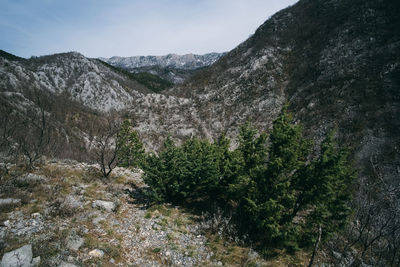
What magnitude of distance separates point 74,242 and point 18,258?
2233 millimetres

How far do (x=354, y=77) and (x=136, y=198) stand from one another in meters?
45.1

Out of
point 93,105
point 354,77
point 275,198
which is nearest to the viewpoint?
point 275,198

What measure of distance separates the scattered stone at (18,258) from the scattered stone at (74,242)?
4.63 feet

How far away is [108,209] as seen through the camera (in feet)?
42.4

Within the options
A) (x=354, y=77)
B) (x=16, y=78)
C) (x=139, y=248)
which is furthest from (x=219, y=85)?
(x=16, y=78)

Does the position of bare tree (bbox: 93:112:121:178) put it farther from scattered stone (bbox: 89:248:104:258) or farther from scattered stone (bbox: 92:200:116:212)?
scattered stone (bbox: 89:248:104:258)

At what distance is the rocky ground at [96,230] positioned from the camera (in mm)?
8562

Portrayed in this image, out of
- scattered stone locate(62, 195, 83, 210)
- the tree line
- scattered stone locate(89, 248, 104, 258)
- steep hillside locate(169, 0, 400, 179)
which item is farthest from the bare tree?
steep hillside locate(169, 0, 400, 179)

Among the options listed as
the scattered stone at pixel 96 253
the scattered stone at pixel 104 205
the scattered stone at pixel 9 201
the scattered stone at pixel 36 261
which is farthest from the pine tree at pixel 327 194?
the scattered stone at pixel 9 201

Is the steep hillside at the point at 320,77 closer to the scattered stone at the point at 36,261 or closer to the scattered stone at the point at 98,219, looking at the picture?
the scattered stone at the point at 98,219

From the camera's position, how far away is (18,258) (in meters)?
7.08

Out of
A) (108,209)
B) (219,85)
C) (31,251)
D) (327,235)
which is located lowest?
(327,235)

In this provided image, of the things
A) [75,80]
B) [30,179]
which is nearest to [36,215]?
[30,179]

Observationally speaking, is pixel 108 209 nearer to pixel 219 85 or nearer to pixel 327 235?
pixel 327 235
